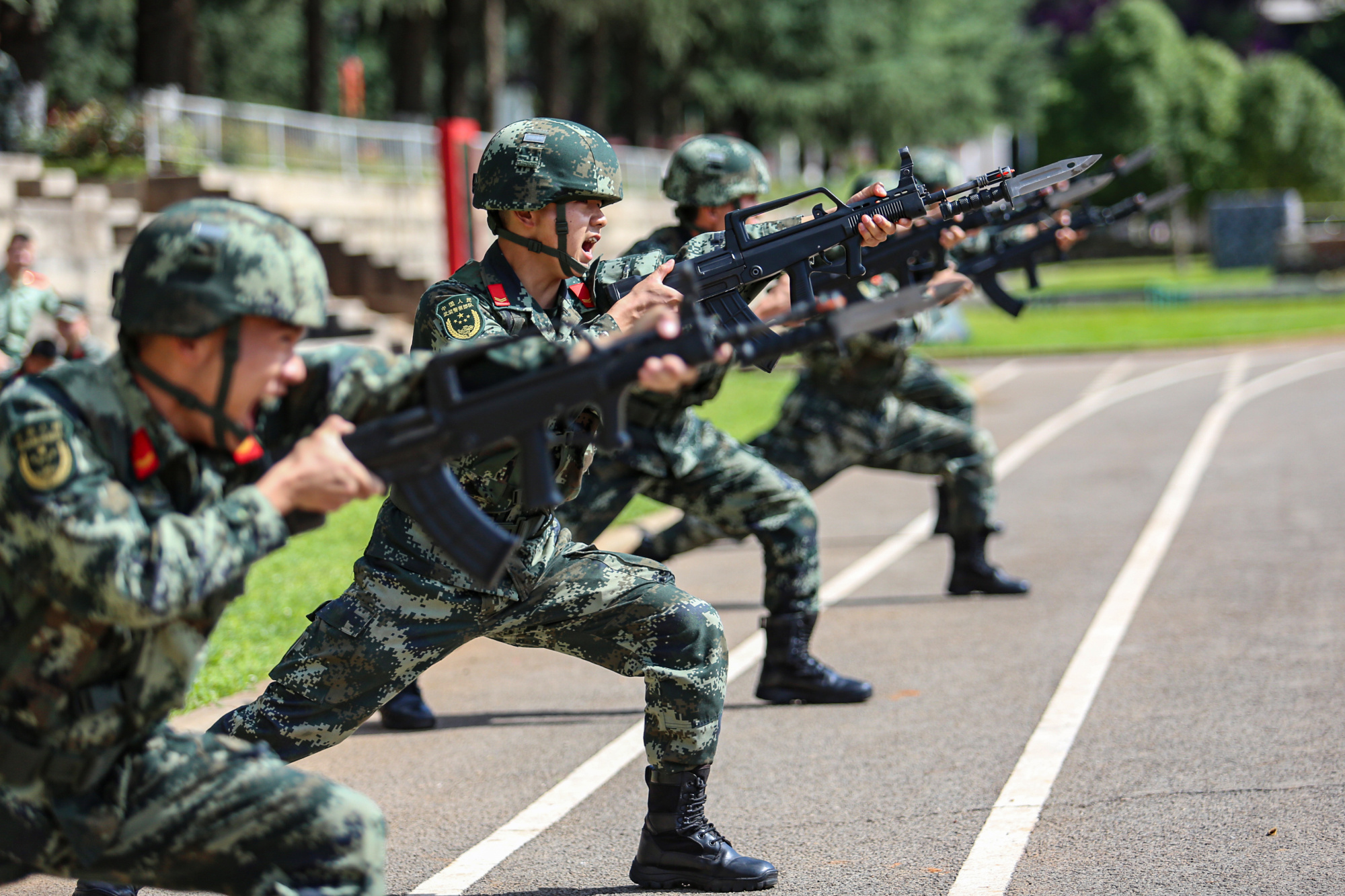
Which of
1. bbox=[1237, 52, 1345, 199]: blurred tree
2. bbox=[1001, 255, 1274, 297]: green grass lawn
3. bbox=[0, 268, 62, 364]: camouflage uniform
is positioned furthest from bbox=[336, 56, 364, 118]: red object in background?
bbox=[0, 268, 62, 364]: camouflage uniform

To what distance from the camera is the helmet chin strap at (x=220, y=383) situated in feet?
9.76

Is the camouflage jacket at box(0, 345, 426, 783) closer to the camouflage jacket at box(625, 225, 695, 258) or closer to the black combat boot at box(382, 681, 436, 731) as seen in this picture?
the camouflage jacket at box(625, 225, 695, 258)

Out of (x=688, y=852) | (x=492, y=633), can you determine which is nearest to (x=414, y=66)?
(x=492, y=633)

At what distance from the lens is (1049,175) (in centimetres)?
512

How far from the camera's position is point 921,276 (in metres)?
7.69

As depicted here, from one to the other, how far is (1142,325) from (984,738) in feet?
79.8

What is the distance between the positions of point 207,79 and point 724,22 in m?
15.0

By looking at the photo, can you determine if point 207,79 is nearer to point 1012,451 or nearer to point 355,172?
point 355,172

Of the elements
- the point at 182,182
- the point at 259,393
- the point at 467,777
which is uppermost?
the point at 182,182

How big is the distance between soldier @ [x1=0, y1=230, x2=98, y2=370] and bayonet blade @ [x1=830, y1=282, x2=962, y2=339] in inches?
408

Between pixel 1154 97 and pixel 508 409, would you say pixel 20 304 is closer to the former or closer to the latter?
pixel 508 409

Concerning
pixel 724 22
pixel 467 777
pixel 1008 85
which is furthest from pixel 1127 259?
pixel 467 777

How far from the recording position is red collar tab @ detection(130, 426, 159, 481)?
2.96 meters

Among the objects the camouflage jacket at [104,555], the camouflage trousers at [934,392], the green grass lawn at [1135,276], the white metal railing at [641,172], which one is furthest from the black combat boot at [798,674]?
the green grass lawn at [1135,276]
